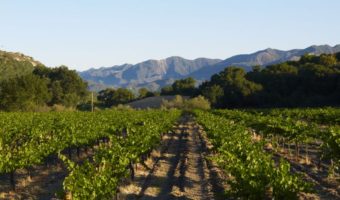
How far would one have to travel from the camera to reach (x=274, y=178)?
14.1 m

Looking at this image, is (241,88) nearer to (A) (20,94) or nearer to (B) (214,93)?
(B) (214,93)

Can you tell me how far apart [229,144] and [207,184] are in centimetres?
299

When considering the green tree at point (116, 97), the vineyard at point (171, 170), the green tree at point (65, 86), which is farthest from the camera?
the green tree at point (116, 97)

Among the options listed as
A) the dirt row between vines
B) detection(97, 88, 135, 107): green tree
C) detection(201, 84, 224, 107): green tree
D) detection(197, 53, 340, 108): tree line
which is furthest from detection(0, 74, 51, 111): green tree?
detection(97, 88, 135, 107): green tree

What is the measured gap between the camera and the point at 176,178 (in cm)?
2258

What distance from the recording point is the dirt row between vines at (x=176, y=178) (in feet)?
62.7

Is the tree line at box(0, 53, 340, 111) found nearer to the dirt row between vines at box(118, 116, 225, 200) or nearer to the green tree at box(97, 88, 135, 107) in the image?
the green tree at box(97, 88, 135, 107)

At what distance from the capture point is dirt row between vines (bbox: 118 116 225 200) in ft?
62.7

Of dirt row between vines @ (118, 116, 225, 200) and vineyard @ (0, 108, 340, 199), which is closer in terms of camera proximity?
vineyard @ (0, 108, 340, 199)

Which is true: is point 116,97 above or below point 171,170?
above

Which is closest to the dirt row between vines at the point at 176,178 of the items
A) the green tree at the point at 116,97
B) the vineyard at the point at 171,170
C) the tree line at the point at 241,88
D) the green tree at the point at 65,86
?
the vineyard at the point at 171,170

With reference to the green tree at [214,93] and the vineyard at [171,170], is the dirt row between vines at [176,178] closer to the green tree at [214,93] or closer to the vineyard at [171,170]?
the vineyard at [171,170]

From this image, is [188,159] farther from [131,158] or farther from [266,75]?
[266,75]

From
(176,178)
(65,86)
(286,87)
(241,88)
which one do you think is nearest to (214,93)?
(241,88)
